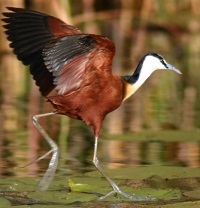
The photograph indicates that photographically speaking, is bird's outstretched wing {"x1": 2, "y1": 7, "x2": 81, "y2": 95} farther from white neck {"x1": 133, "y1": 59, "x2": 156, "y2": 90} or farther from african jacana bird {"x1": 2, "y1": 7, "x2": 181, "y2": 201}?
white neck {"x1": 133, "y1": 59, "x2": 156, "y2": 90}

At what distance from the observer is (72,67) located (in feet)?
25.5

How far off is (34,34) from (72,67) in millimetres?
643

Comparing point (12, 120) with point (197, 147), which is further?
point (12, 120)

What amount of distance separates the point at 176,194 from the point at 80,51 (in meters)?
1.45

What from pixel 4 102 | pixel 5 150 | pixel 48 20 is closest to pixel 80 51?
pixel 48 20

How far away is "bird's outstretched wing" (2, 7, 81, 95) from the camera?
8.10 meters

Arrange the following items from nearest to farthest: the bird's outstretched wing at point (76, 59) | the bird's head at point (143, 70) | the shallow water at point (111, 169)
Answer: the shallow water at point (111, 169)
the bird's outstretched wing at point (76, 59)
the bird's head at point (143, 70)

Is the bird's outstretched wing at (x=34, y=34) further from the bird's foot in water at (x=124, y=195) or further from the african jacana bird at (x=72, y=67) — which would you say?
the bird's foot in water at (x=124, y=195)

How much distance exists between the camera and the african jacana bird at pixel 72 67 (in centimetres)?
764

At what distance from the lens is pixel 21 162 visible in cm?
868

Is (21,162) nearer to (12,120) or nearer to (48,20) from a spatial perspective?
(48,20)

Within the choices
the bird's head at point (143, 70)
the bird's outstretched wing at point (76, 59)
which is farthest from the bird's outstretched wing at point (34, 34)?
the bird's head at point (143, 70)

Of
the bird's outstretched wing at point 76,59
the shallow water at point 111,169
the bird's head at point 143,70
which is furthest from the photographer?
the bird's head at point 143,70

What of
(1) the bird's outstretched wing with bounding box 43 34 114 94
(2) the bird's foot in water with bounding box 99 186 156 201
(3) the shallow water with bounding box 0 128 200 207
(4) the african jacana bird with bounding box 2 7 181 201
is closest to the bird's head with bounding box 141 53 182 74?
(4) the african jacana bird with bounding box 2 7 181 201
